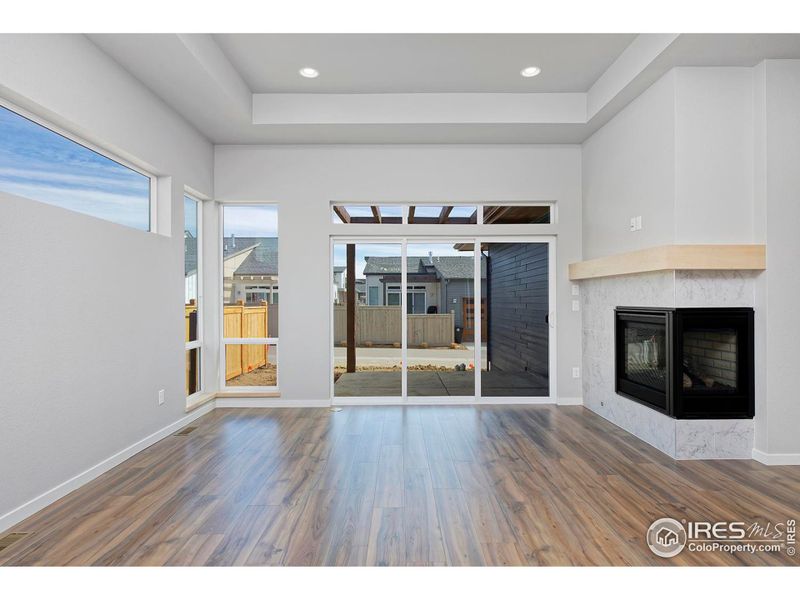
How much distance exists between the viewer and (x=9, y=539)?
7.05 ft

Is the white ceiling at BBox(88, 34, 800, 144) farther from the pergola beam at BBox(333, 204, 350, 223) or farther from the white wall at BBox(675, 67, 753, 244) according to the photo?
the pergola beam at BBox(333, 204, 350, 223)

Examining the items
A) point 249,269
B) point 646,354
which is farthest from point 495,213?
point 249,269

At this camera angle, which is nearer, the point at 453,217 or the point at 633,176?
the point at 633,176

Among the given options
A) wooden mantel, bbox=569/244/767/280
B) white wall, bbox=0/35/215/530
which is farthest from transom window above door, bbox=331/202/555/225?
wooden mantel, bbox=569/244/767/280

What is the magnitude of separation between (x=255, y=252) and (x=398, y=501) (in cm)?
345

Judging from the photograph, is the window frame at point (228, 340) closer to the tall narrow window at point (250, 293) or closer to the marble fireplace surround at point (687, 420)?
the tall narrow window at point (250, 293)

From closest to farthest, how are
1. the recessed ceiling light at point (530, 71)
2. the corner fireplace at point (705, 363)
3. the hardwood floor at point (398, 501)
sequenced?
1. the hardwood floor at point (398, 501)
2. the corner fireplace at point (705, 363)
3. the recessed ceiling light at point (530, 71)

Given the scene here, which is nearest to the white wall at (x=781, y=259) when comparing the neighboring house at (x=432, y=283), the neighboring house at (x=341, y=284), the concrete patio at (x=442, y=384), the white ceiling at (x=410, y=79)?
the white ceiling at (x=410, y=79)

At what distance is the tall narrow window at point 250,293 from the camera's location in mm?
4926

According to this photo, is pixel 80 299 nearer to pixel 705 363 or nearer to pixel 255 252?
pixel 255 252

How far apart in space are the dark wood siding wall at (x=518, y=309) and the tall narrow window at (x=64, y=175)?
12.0 feet

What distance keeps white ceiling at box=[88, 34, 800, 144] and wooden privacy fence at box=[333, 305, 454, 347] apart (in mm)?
1941
